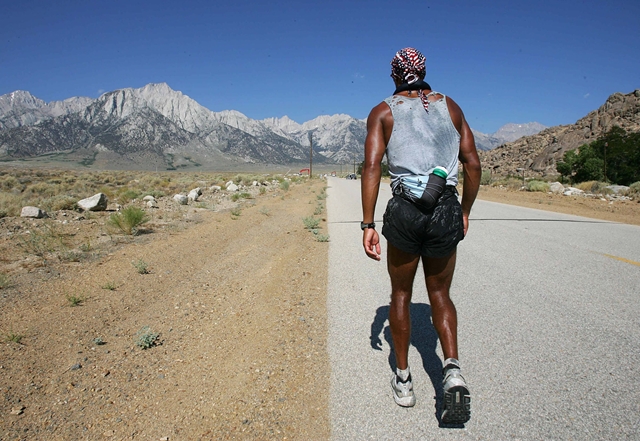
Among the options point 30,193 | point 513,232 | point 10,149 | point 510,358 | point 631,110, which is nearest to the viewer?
point 510,358

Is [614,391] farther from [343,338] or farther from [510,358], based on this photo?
[343,338]

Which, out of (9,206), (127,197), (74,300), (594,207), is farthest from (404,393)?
(594,207)

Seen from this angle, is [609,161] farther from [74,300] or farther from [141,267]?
[74,300]

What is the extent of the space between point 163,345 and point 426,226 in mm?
2693

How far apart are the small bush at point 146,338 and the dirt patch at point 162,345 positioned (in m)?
0.01

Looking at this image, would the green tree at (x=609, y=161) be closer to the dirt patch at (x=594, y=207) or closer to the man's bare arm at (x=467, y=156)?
the dirt patch at (x=594, y=207)

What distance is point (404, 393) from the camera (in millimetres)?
A: 2592

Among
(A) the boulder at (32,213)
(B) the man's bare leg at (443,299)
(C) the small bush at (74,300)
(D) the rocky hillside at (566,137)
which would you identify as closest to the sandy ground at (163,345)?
(C) the small bush at (74,300)

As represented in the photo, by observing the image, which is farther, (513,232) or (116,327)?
(513,232)

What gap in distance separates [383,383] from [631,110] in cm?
6876

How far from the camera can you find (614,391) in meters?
2.62

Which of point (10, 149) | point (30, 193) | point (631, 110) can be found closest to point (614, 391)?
point (30, 193)

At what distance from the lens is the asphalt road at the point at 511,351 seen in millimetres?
2379

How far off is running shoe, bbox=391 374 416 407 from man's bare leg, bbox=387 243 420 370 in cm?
10
